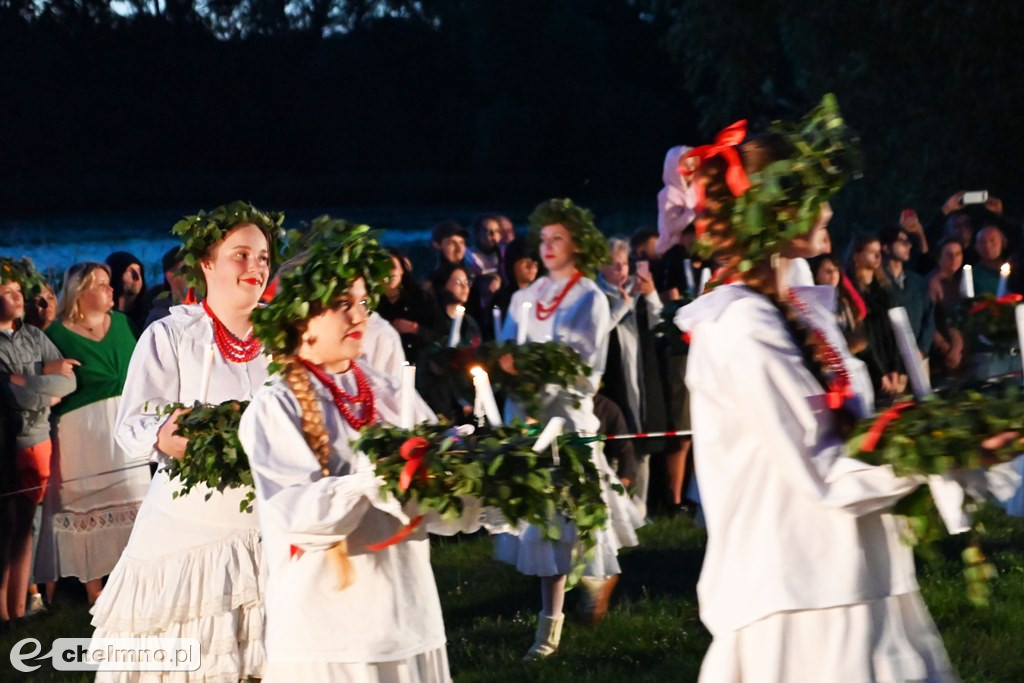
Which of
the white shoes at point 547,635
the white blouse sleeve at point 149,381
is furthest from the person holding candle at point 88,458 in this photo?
the white blouse sleeve at point 149,381

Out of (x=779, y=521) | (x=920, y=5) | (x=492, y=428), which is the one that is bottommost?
(x=779, y=521)

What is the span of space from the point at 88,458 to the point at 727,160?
6.27m

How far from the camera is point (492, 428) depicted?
4852mm

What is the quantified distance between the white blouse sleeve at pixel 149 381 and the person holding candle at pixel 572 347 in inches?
98.4

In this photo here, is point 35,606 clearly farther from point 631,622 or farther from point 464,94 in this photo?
point 464,94

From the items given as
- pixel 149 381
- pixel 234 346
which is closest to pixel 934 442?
pixel 234 346

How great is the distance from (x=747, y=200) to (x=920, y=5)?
61.4 feet

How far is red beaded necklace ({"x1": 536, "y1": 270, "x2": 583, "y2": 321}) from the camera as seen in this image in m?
9.31

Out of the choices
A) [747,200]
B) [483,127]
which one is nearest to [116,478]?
[747,200]

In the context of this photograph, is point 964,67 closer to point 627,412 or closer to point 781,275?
point 627,412

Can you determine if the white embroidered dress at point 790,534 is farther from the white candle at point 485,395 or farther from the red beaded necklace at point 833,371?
the white candle at point 485,395

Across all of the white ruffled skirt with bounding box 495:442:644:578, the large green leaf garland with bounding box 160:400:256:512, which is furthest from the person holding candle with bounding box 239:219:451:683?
the white ruffled skirt with bounding box 495:442:644:578

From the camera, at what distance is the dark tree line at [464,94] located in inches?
692

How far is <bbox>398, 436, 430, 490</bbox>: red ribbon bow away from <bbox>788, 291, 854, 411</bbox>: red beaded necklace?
1185 mm
